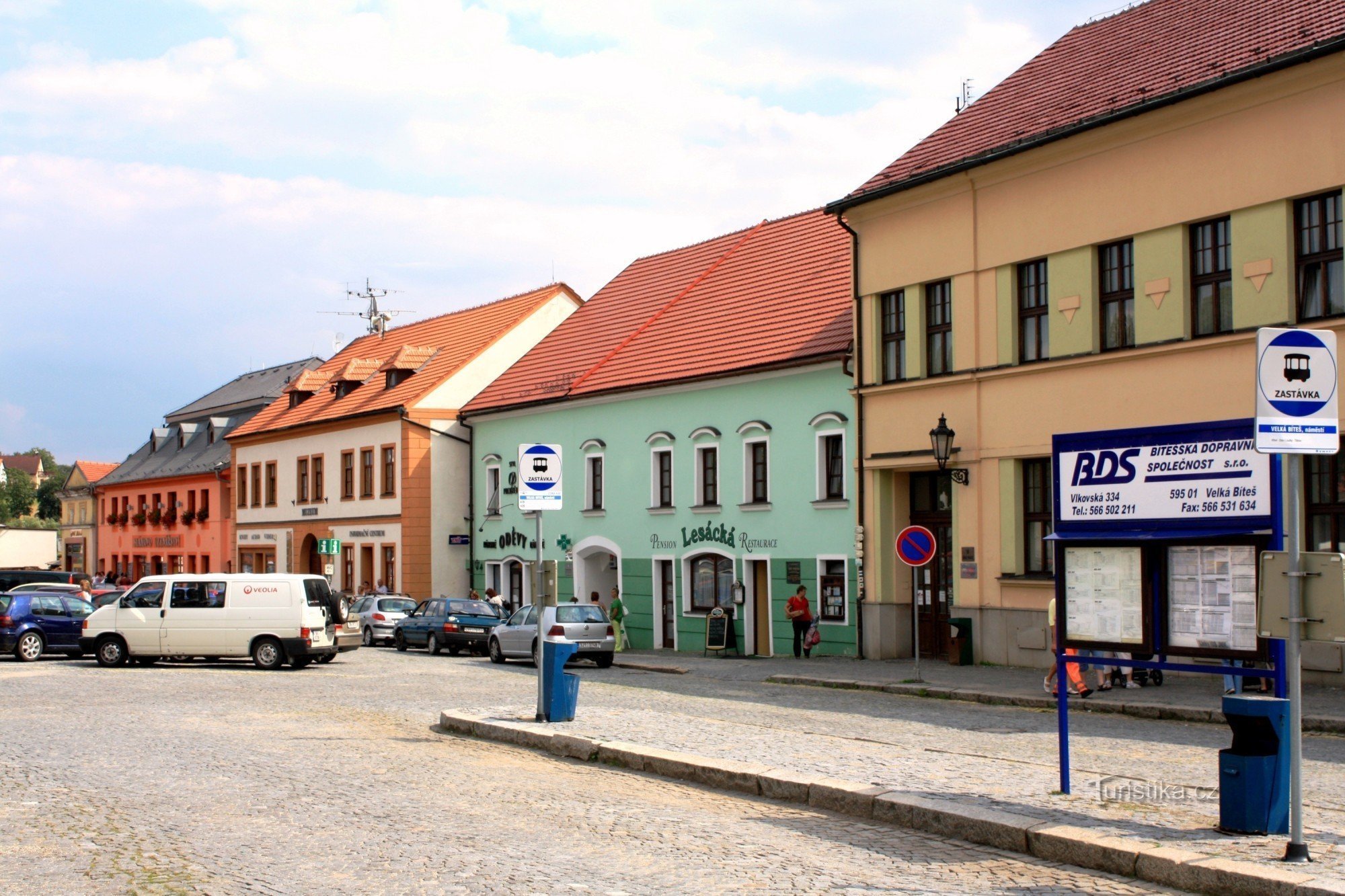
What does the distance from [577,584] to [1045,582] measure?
17323 mm

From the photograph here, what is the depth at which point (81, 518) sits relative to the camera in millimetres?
83188

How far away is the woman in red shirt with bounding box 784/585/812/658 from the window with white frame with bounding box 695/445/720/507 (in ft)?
14.9

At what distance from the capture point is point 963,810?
391 inches

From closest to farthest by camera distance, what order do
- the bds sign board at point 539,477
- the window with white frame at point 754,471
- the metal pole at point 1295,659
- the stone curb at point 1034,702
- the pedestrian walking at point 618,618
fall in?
the metal pole at point 1295,659
the stone curb at point 1034,702
the bds sign board at point 539,477
the window with white frame at point 754,471
the pedestrian walking at point 618,618

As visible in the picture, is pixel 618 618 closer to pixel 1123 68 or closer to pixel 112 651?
pixel 112 651

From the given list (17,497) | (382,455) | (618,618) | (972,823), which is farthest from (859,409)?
(17,497)

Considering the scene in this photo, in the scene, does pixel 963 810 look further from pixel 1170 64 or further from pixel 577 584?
pixel 577 584

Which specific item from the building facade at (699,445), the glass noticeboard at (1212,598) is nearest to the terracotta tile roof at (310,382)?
the building facade at (699,445)

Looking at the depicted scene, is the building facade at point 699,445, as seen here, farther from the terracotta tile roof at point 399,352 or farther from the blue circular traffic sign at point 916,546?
the blue circular traffic sign at point 916,546

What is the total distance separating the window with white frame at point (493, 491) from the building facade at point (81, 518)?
40676mm

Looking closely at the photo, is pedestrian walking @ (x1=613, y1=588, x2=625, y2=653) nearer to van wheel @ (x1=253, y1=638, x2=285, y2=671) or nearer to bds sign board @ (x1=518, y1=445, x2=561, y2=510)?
van wheel @ (x1=253, y1=638, x2=285, y2=671)

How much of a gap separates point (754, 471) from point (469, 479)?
16.0m

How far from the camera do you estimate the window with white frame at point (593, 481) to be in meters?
37.8

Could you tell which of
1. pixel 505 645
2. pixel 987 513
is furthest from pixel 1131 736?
pixel 505 645
